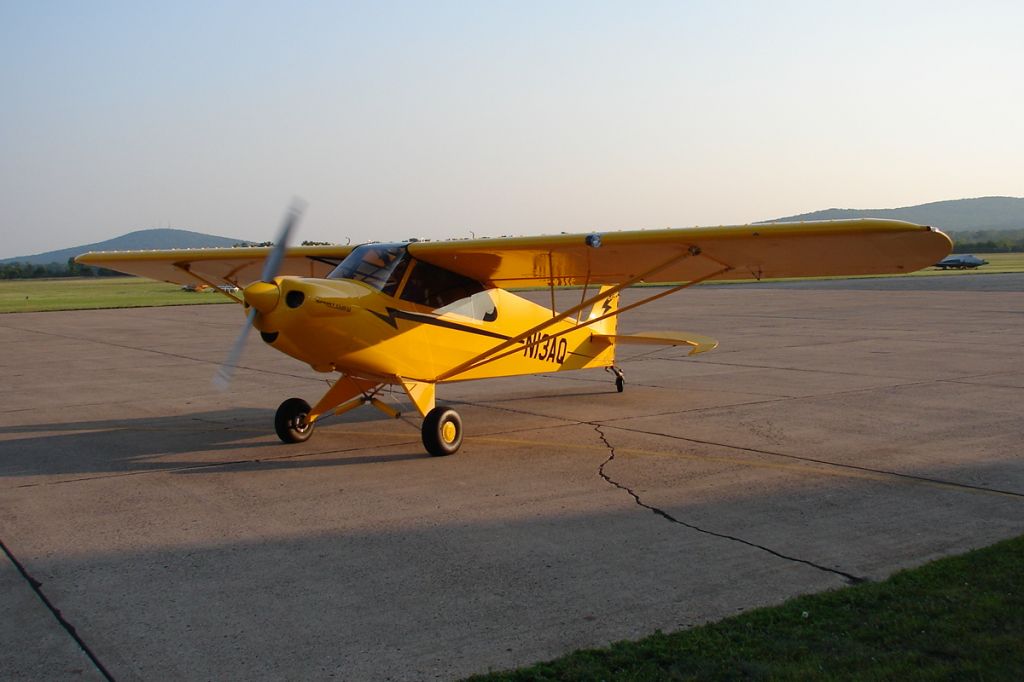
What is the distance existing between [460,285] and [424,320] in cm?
83

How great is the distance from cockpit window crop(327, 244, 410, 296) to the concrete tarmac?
172 cm

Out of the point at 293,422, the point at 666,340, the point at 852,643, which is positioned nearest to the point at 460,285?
the point at 293,422

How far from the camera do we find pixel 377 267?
962 centimetres

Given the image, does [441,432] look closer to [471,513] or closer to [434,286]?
[434,286]

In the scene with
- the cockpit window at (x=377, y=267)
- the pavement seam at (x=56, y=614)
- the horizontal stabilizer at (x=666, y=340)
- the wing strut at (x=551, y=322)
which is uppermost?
the cockpit window at (x=377, y=267)

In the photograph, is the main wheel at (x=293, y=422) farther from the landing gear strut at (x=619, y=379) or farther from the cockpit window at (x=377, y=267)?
the landing gear strut at (x=619, y=379)

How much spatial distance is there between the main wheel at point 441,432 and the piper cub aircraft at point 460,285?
14 millimetres

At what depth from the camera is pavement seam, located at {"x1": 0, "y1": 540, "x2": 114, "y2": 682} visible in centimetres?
441

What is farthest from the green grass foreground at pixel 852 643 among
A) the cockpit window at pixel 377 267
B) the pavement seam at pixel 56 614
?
the cockpit window at pixel 377 267

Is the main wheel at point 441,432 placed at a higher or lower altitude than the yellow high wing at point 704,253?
lower

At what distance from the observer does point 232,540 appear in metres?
6.46

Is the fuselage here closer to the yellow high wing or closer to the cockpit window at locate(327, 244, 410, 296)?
the cockpit window at locate(327, 244, 410, 296)


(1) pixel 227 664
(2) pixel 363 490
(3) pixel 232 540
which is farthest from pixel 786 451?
(1) pixel 227 664

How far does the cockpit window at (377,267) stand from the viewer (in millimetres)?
9516
